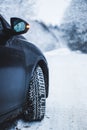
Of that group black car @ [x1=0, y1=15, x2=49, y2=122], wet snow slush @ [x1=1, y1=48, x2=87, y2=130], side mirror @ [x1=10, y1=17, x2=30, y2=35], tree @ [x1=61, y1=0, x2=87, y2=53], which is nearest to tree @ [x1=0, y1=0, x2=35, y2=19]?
tree @ [x1=61, y1=0, x2=87, y2=53]

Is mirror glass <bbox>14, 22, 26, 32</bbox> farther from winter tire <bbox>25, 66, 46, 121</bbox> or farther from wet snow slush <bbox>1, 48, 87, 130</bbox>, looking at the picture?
wet snow slush <bbox>1, 48, 87, 130</bbox>

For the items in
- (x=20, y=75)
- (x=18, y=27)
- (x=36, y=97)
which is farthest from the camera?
(x=36, y=97)

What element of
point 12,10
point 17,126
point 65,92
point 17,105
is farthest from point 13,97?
point 12,10

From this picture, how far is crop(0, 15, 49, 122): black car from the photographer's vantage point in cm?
365

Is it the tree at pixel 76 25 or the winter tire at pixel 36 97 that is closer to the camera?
the winter tire at pixel 36 97

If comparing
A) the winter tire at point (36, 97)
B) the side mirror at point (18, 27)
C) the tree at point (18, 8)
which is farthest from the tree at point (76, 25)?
the side mirror at point (18, 27)

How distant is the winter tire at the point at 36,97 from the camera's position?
15.2 ft

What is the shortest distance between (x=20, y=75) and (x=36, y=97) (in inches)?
27.8

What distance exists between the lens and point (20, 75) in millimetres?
4090

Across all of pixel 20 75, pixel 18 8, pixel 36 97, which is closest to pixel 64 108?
pixel 36 97

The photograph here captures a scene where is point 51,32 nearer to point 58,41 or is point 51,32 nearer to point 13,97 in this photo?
point 58,41

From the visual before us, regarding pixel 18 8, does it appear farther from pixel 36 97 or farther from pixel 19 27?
pixel 19 27

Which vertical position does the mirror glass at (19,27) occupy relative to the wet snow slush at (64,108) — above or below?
above

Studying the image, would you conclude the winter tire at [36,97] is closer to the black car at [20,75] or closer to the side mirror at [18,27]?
the black car at [20,75]
